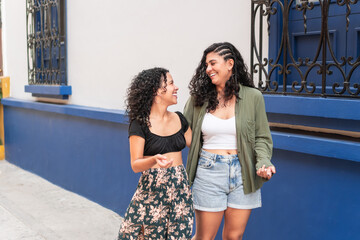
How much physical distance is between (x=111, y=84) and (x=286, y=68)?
9.39 feet

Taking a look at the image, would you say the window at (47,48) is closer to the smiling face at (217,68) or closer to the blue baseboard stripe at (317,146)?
the blue baseboard stripe at (317,146)

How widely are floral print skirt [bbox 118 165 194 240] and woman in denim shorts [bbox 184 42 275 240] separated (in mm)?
125

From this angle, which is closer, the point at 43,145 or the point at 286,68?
the point at 286,68

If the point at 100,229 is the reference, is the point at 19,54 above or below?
above

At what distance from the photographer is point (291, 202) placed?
3.47 meters

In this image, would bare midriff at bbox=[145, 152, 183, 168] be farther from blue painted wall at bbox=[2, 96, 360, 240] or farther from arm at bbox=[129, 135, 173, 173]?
blue painted wall at bbox=[2, 96, 360, 240]

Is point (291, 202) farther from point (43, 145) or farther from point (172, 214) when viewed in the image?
point (43, 145)

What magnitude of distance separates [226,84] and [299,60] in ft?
2.16

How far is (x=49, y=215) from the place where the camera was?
18.7 feet

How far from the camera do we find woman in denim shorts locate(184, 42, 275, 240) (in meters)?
2.90

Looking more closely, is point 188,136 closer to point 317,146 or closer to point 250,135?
point 250,135

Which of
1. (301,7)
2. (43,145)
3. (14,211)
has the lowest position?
(14,211)

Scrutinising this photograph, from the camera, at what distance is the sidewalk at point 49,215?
5027mm

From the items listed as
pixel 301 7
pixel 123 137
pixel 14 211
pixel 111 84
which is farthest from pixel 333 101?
pixel 14 211
